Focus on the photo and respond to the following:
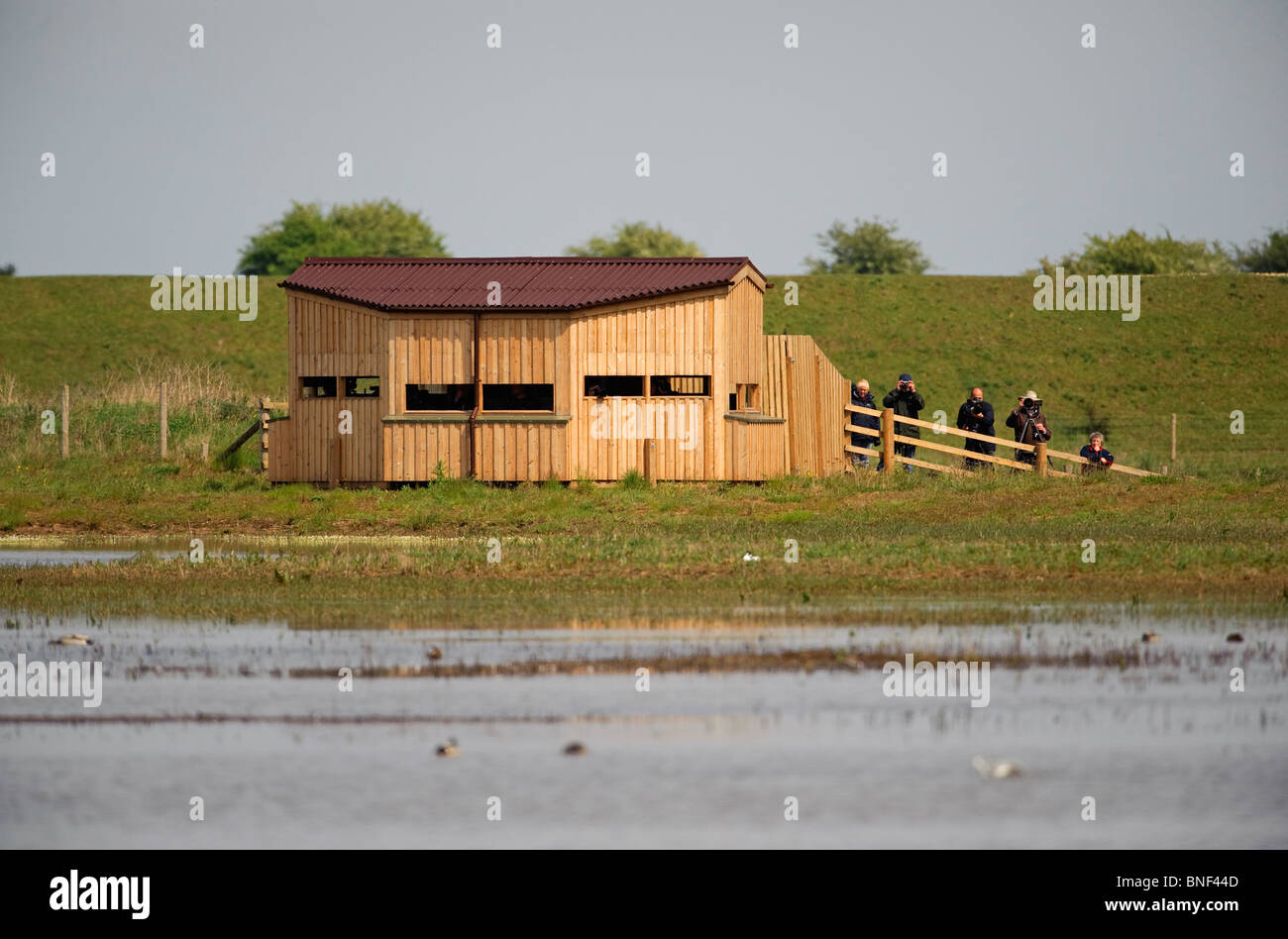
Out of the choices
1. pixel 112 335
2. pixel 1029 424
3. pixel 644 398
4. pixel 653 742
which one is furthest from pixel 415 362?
pixel 112 335

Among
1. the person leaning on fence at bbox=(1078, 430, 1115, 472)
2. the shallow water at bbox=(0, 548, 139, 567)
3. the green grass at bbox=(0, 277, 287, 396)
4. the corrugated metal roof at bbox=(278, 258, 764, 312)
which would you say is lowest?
the shallow water at bbox=(0, 548, 139, 567)

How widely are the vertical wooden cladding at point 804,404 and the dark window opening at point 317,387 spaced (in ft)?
27.0

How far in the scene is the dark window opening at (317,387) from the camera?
34.5 m

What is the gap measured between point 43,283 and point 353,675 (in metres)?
77.6

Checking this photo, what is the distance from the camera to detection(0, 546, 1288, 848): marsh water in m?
9.17

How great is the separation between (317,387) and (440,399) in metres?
Result: 2.78

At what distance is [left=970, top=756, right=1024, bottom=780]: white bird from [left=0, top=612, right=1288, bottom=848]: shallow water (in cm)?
7

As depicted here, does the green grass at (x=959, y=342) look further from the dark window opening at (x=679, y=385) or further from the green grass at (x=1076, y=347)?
the dark window opening at (x=679, y=385)

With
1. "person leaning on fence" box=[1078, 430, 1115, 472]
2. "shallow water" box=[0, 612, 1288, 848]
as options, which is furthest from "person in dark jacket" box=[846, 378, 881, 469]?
"shallow water" box=[0, 612, 1288, 848]

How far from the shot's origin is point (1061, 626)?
15914 millimetres

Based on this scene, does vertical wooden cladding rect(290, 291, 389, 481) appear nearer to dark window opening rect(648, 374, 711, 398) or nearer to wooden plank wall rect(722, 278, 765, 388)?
dark window opening rect(648, 374, 711, 398)

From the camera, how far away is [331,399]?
3366 centimetres

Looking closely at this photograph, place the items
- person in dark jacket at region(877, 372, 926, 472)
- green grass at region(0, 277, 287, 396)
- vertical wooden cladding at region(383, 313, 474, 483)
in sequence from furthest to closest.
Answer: green grass at region(0, 277, 287, 396) < person in dark jacket at region(877, 372, 926, 472) < vertical wooden cladding at region(383, 313, 474, 483)

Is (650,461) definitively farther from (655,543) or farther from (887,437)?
(655,543)
